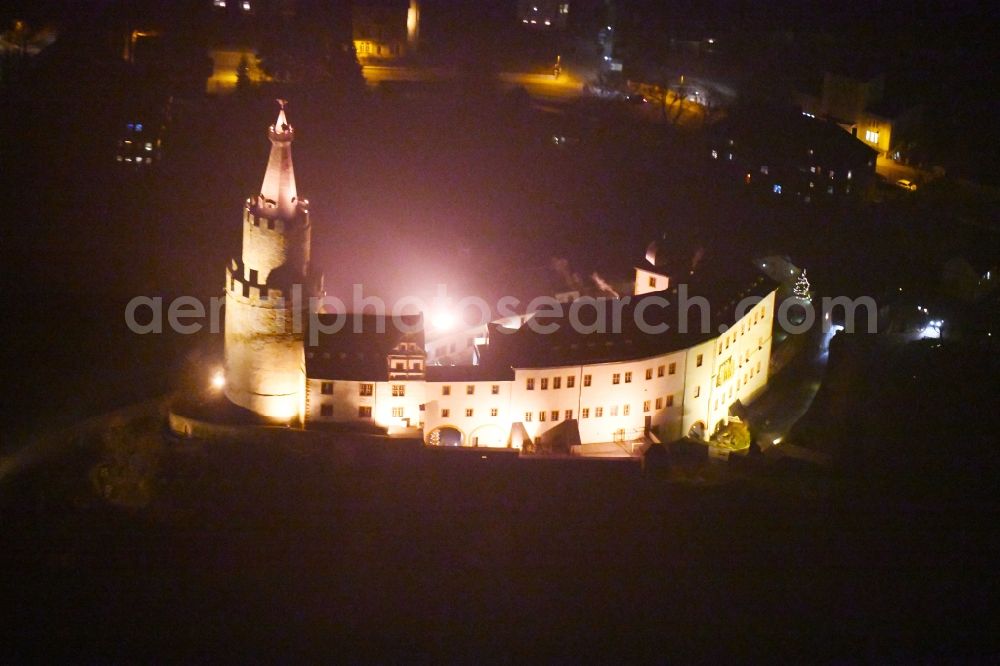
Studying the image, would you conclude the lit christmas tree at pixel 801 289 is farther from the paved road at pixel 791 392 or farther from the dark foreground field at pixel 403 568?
the dark foreground field at pixel 403 568

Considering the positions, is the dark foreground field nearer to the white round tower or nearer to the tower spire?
the white round tower

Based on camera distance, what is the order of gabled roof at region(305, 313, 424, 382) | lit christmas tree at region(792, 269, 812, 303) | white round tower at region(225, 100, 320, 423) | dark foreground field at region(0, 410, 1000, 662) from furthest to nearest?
lit christmas tree at region(792, 269, 812, 303) → gabled roof at region(305, 313, 424, 382) → white round tower at region(225, 100, 320, 423) → dark foreground field at region(0, 410, 1000, 662)

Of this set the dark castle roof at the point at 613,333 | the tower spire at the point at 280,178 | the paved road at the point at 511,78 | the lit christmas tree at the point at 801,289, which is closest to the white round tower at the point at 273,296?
the tower spire at the point at 280,178

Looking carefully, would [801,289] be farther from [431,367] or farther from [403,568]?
[403,568]

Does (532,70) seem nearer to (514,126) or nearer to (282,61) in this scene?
(514,126)

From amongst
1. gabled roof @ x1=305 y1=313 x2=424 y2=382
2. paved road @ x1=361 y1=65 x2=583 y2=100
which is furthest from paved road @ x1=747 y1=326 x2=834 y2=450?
paved road @ x1=361 y1=65 x2=583 y2=100

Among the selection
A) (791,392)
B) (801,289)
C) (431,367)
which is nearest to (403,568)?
(431,367)
